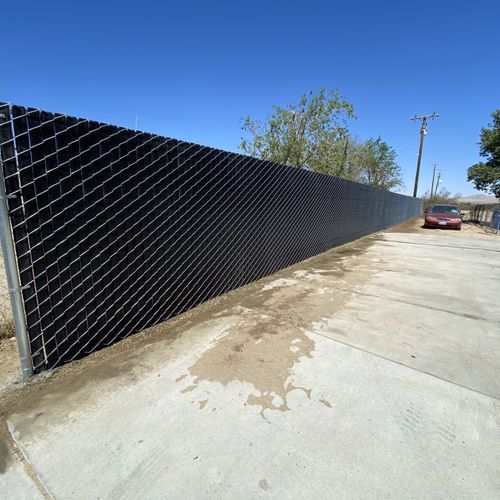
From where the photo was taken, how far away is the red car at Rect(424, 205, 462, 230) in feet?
47.8

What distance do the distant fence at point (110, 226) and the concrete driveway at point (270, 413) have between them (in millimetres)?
349

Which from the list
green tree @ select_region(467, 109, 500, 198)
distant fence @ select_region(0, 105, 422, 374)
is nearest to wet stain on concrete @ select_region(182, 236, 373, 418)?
distant fence @ select_region(0, 105, 422, 374)

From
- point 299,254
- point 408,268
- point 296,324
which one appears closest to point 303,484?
point 296,324

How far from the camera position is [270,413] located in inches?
73.9

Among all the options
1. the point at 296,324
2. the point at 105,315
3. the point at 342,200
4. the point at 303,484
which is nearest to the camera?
the point at 303,484

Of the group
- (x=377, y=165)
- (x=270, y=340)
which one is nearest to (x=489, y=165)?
(x=377, y=165)

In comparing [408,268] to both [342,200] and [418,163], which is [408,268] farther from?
[418,163]

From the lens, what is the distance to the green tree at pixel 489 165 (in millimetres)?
19797

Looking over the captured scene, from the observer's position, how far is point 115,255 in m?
2.62

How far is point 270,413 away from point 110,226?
6.50 ft

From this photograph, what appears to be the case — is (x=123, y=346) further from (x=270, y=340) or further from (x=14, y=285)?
(x=270, y=340)

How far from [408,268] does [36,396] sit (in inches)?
249

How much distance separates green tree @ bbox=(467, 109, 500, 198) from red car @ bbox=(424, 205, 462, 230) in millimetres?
7698

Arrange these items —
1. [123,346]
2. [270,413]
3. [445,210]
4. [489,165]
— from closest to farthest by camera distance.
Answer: [270,413] < [123,346] < [445,210] < [489,165]
